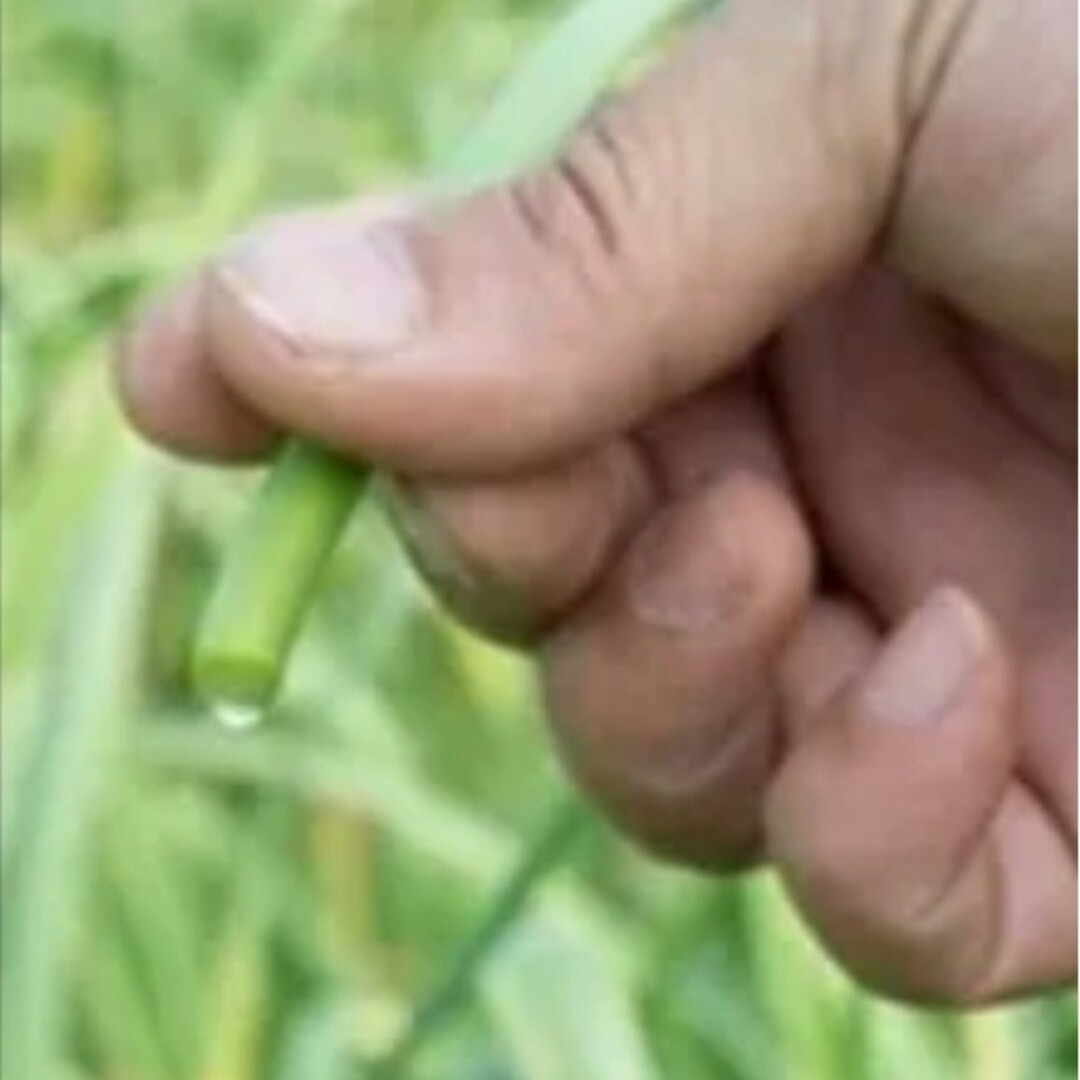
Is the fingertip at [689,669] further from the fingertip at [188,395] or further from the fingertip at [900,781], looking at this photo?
the fingertip at [188,395]

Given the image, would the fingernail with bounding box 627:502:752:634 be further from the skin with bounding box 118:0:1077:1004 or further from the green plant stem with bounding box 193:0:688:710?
A: the green plant stem with bounding box 193:0:688:710

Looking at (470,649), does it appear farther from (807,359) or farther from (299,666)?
(807,359)

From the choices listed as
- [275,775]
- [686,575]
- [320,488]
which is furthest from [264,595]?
[275,775]

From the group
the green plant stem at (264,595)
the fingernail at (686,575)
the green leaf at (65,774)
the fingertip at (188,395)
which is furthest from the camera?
the green leaf at (65,774)

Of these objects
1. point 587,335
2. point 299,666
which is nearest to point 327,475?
point 587,335

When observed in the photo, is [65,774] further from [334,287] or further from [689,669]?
[334,287]

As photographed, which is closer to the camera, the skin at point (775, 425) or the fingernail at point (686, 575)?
the skin at point (775, 425)

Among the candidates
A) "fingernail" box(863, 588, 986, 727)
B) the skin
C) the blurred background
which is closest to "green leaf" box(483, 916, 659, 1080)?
the blurred background

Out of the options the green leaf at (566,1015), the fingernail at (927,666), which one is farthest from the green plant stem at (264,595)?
the green leaf at (566,1015)
